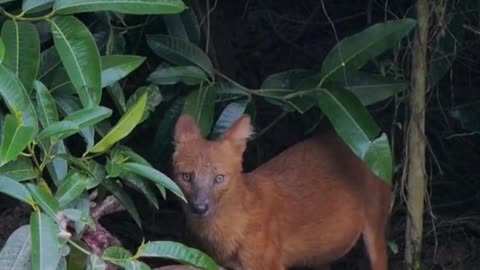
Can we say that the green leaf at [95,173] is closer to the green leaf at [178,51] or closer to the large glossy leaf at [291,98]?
the green leaf at [178,51]

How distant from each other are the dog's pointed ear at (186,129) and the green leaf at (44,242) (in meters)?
2.02

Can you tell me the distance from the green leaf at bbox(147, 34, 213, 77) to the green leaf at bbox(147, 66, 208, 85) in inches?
2.0

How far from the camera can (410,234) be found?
23.8ft

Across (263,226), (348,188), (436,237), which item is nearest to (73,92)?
(263,226)

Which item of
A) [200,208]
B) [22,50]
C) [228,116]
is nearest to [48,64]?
[22,50]

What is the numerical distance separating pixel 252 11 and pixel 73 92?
10.4 ft

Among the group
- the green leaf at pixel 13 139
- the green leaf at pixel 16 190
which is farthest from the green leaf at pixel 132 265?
the green leaf at pixel 13 139

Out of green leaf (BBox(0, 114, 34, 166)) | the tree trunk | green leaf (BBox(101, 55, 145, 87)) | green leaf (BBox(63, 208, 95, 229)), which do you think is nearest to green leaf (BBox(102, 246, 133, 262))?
green leaf (BBox(63, 208, 95, 229))

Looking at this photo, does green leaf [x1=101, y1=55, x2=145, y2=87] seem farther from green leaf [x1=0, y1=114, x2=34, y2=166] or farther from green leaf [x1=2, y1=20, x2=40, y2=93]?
green leaf [x1=0, y1=114, x2=34, y2=166]

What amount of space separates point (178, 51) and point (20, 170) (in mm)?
1762

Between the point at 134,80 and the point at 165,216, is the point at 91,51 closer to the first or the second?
the point at 134,80

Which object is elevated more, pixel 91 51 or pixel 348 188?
pixel 91 51

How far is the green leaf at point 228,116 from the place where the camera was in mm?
6867

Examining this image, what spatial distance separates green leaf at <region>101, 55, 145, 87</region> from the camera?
5656mm
